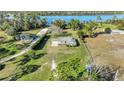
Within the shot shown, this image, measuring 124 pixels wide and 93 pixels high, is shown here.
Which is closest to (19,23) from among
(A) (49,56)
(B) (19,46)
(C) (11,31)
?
(C) (11,31)

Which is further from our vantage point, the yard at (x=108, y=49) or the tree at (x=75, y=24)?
the tree at (x=75, y=24)

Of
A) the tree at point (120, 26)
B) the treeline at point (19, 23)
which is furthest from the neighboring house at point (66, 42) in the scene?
the tree at point (120, 26)

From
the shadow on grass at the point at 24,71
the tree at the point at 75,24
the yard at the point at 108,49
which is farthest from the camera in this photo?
the tree at the point at 75,24

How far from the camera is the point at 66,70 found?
625 cm

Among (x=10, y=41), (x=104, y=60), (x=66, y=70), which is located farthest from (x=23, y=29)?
(x=104, y=60)

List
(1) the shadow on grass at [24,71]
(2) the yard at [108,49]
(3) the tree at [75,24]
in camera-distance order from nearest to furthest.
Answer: (1) the shadow on grass at [24,71] < (2) the yard at [108,49] < (3) the tree at [75,24]

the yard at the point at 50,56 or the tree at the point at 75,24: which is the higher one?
the tree at the point at 75,24

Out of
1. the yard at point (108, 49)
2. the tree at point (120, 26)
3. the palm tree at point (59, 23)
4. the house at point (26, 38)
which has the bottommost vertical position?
the yard at point (108, 49)

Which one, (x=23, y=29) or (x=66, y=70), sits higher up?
(x=23, y=29)

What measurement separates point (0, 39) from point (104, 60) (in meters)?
2.31

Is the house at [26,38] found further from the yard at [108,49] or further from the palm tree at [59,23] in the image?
the yard at [108,49]
